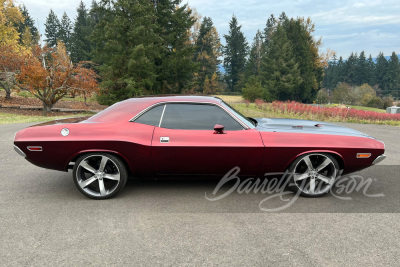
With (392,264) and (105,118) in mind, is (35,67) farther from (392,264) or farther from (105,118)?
(392,264)

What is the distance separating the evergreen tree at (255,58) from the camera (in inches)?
2474

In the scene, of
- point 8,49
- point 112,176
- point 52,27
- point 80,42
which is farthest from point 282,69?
point 52,27

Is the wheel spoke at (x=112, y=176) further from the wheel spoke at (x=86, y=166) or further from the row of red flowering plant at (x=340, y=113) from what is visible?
the row of red flowering plant at (x=340, y=113)

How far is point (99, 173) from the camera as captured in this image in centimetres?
388

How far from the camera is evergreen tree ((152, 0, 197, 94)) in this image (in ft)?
98.4

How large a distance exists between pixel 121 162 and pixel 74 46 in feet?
211

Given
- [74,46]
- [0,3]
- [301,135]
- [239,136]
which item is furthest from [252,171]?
[74,46]

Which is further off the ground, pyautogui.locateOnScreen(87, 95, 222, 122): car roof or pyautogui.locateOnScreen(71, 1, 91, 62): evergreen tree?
pyautogui.locateOnScreen(71, 1, 91, 62): evergreen tree

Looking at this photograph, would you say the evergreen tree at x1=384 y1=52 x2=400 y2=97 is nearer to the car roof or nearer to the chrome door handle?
the car roof

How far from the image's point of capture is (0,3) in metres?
28.4

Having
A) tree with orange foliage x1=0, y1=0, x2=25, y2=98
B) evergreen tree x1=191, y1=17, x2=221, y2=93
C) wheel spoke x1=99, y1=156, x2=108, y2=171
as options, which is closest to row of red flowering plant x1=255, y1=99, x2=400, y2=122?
wheel spoke x1=99, y1=156, x2=108, y2=171

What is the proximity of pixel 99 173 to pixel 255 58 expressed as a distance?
7130 cm

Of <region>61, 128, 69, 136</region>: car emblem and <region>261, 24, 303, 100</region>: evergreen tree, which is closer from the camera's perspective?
<region>61, 128, 69, 136</region>: car emblem

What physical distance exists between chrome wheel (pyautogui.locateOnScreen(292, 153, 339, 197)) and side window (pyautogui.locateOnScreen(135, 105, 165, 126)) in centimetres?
204
